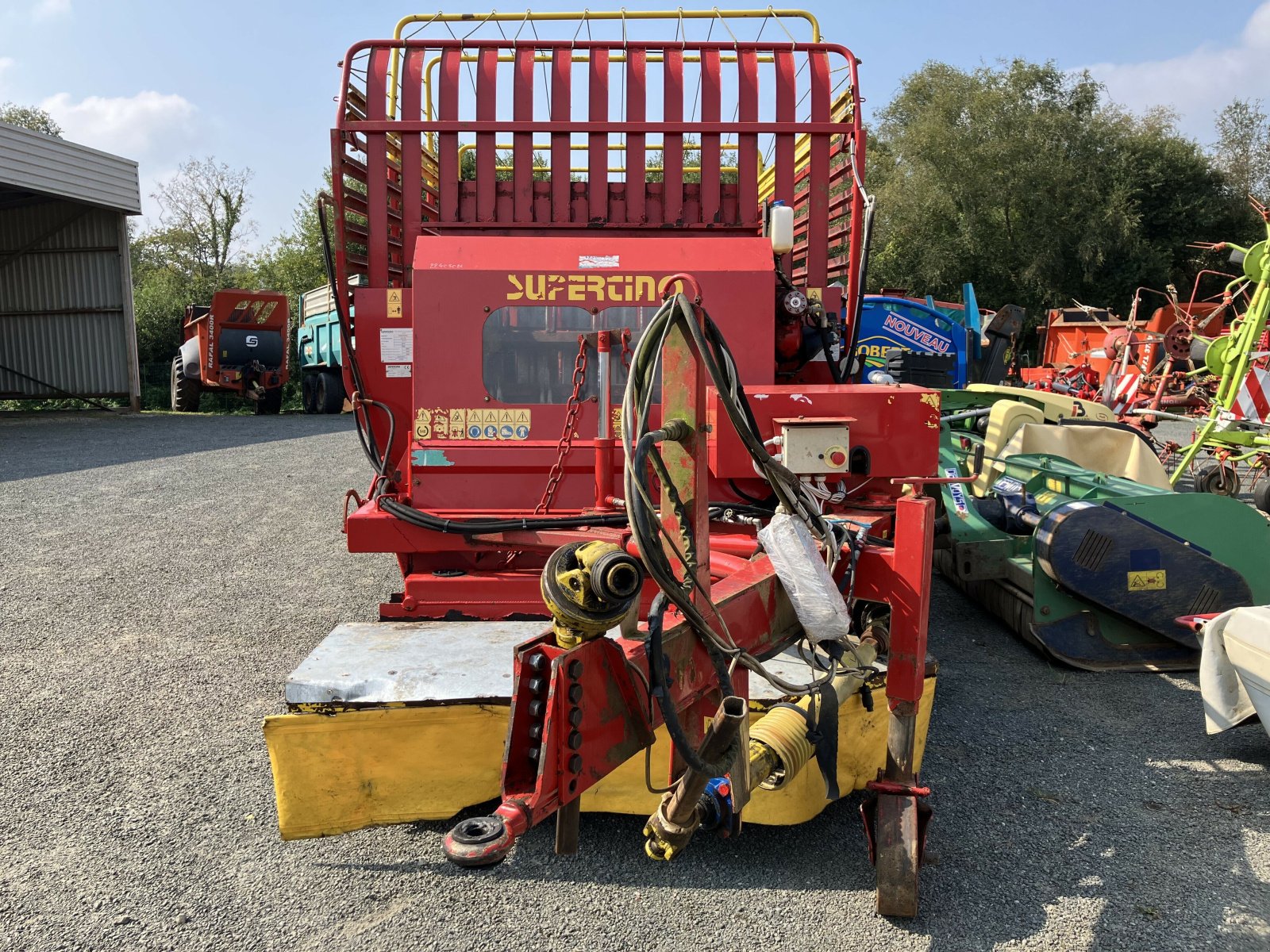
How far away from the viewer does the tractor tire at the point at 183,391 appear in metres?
21.5

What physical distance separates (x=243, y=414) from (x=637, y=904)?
67.5ft

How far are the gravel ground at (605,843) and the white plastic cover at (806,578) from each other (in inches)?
34.0

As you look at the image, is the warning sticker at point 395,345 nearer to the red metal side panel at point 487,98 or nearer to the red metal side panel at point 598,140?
the red metal side panel at point 487,98

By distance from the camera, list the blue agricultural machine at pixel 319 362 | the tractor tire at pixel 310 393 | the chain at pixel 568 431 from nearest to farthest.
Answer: the chain at pixel 568 431 < the blue agricultural machine at pixel 319 362 < the tractor tire at pixel 310 393

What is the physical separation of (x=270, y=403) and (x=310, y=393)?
89 cm

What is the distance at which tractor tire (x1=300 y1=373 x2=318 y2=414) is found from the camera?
2119 cm

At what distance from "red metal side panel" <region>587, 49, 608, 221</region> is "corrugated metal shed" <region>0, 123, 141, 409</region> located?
18078 mm

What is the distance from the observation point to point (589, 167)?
473 cm

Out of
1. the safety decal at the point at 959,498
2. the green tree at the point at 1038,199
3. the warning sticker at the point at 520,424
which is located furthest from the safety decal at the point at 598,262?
the green tree at the point at 1038,199

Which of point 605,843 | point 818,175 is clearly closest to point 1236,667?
point 605,843

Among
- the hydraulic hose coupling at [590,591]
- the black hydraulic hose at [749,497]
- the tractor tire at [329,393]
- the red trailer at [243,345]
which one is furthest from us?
the tractor tire at [329,393]

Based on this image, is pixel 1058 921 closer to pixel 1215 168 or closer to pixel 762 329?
pixel 762 329

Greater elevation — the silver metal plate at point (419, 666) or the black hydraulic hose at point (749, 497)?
the black hydraulic hose at point (749, 497)

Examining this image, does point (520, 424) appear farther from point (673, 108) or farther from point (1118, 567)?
point (1118, 567)
